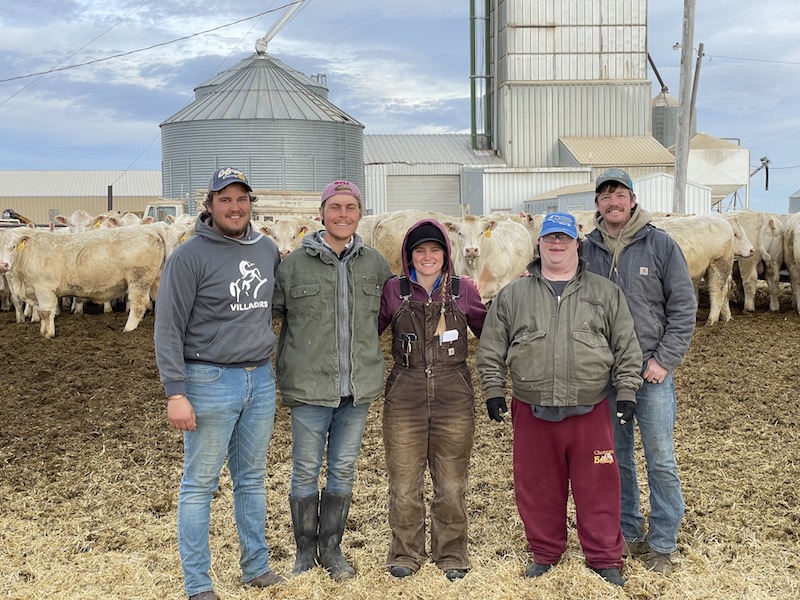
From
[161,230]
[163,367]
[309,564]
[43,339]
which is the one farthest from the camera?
[161,230]

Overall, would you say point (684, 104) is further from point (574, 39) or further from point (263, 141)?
point (263, 141)

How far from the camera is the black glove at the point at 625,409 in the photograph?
4.32 metres

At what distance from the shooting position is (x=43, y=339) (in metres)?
13.0

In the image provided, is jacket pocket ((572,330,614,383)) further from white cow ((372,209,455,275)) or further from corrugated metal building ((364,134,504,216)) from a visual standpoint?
corrugated metal building ((364,134,504,216))

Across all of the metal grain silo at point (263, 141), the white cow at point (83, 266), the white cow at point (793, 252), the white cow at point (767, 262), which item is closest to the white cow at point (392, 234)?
the white cow at point (83, 266)

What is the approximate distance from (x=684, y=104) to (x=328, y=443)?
55.7 ft

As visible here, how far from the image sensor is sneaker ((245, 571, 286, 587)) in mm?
4488

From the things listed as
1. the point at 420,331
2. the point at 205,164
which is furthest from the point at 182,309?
the point at 205,164

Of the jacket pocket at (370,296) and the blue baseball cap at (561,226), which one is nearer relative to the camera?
the blue baseball cap at (561,226)

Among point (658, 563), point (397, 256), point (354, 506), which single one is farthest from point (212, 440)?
point (397, 256)

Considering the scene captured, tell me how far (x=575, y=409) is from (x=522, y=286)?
26.4 inches

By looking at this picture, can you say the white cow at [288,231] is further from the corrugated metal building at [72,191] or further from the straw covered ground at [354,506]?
the corrugated metal building at [72,191]

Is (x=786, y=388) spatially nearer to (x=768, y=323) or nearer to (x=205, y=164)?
(x=768, y=323)

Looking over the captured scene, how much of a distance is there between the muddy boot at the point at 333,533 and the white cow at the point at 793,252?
11801mm
